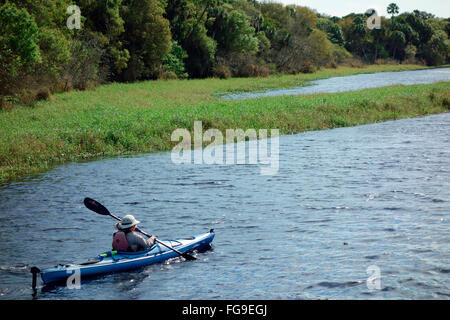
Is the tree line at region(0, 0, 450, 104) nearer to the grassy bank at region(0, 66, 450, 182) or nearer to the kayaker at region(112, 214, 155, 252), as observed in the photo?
the grassy bank at region(0, 66, 450, 182)

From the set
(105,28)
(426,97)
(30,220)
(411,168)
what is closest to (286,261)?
(30,220)

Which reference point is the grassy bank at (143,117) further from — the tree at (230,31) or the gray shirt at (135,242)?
the tree at (230,31)

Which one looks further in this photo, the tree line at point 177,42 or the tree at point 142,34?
the tree at point 142,34

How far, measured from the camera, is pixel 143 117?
1030 inches

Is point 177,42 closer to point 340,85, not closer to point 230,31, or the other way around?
point 230,31

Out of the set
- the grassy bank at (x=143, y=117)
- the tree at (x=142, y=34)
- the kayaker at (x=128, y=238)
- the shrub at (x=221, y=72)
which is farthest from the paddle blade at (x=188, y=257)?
the shrub at (x=221, y=72)

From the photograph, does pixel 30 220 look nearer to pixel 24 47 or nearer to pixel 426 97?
pixel 24 47

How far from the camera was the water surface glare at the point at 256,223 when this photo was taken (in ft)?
35.4

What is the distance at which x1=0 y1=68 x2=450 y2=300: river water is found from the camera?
10.8 meters

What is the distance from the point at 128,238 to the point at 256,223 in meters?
3.93

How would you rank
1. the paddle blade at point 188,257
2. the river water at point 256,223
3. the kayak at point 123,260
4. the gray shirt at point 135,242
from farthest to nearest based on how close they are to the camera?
1. the paddle blade at point 188,257
2. the gray shirt at point 135,242
3. the river water at point 256,223
4. the kayak at point 123,260

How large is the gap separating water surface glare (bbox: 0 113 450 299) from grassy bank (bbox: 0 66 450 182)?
1.22 m

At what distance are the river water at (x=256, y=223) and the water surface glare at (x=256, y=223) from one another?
32 mm

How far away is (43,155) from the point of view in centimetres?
2109
